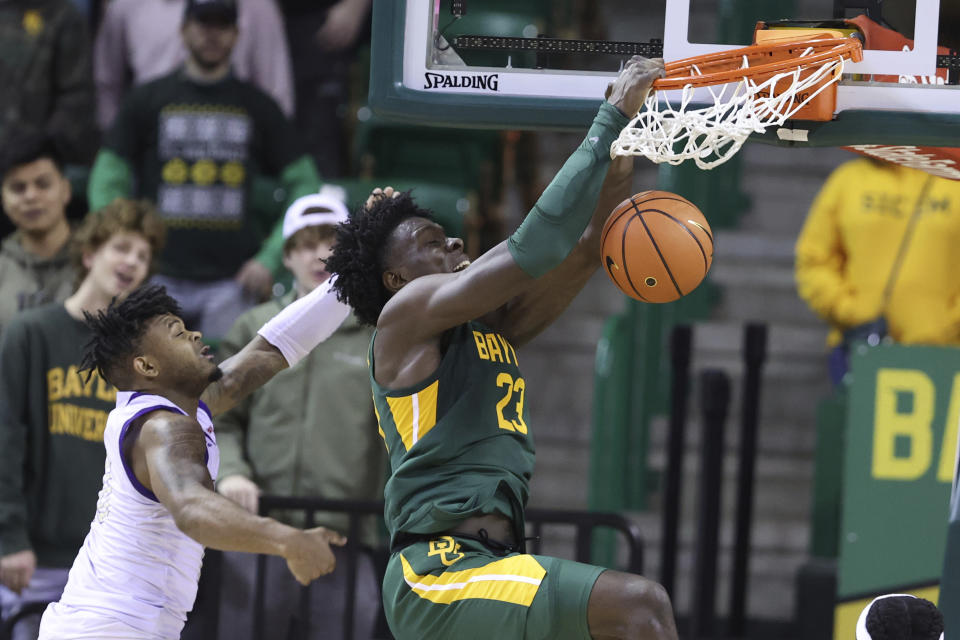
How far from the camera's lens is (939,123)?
420cm

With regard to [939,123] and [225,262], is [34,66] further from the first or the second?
[939,123]

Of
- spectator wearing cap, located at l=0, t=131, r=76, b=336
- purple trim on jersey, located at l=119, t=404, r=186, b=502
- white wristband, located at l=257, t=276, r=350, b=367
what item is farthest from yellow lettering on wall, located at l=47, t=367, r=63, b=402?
purple trim on jersey, located at l=119, t=404, r=186, b=502

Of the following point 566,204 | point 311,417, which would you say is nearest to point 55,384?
point 311,417

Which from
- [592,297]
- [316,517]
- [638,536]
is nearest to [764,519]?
[592,297]

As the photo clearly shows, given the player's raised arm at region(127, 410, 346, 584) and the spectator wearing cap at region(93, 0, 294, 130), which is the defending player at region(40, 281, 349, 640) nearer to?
the player's raised arm at region(127, 410, 346, 584)

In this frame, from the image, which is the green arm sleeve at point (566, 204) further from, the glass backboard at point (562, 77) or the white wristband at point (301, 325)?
the white wristband at point (301, 325)

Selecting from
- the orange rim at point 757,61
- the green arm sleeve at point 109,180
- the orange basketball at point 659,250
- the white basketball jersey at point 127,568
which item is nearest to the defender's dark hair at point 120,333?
the white basketball jersey at point 127,568

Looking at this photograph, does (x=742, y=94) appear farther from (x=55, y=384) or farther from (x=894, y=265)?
(x=894, y=265)

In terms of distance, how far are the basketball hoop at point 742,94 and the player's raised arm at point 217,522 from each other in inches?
56.5

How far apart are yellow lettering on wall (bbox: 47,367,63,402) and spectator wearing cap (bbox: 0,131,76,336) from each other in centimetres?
97

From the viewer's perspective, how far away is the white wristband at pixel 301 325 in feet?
16.2

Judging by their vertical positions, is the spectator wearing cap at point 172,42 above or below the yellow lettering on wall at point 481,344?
above

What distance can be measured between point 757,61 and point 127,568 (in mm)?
2418

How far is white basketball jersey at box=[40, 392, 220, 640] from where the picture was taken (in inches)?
167
